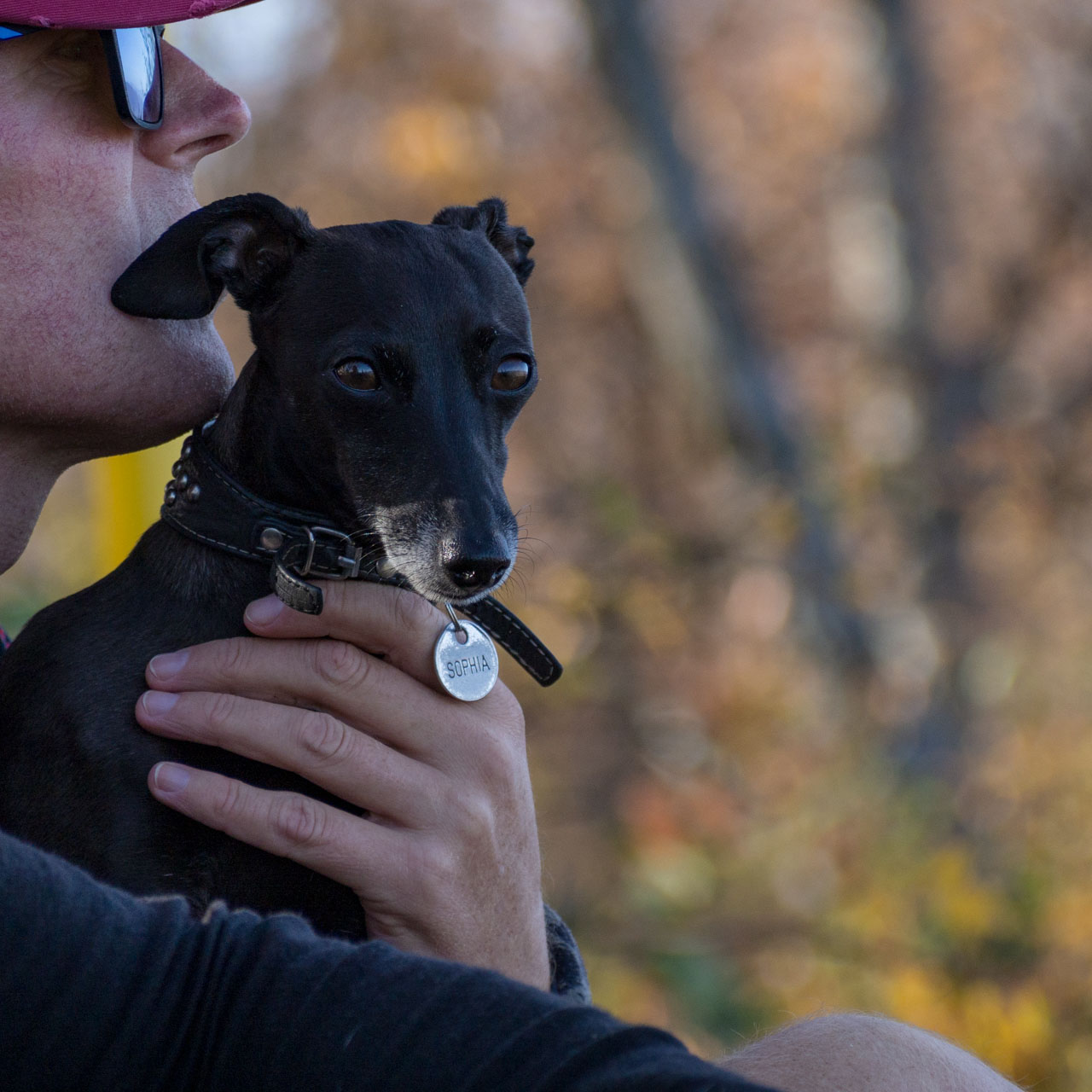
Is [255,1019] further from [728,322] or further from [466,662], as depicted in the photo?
[728,322]

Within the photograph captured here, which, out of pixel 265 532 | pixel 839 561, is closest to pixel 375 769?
pixel 265 532

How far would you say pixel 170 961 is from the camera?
1105 mm

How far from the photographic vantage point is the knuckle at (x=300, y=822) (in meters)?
1.78

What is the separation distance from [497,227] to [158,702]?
3.87 ft

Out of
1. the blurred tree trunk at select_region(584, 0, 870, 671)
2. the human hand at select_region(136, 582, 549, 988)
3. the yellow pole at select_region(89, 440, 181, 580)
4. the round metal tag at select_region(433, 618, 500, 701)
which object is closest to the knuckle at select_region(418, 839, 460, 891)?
the human hand at select_region(136, 582, 549, 988)

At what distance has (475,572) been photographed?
1897 millimetres

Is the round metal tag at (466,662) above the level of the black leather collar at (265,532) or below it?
below

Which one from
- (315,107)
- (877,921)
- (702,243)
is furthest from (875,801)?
(315,107)

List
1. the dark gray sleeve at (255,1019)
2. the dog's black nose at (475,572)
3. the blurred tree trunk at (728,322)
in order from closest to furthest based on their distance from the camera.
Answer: the dark gray sleeve at (255,1019)
the dog's black nose at (475,572)
the blurred tree trunk at (728,322)

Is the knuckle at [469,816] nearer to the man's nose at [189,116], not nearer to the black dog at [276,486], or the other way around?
the black dog at [276,486]

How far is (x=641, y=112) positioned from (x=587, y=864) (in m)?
4.22

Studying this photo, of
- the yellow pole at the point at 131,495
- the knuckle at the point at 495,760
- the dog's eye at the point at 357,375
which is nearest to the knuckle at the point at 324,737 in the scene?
the knuckle at the point at 495,760

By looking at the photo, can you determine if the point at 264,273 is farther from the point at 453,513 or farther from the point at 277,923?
the point at 277,923

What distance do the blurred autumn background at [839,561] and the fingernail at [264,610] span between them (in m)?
1.80
